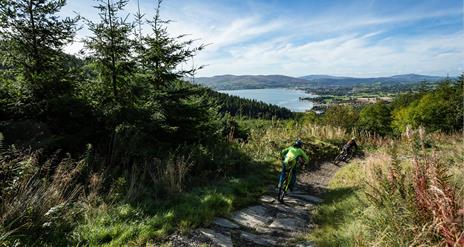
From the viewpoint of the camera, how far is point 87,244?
388 centimetres

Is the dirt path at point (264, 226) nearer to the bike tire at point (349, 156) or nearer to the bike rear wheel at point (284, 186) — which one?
the bike rear wheel at point (284, 186)

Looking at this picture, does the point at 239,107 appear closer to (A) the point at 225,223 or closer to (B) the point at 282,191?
(B) the point at 282,191

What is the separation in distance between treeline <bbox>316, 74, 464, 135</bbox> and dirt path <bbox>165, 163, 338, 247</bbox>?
30.5 m

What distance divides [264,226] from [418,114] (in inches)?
2188

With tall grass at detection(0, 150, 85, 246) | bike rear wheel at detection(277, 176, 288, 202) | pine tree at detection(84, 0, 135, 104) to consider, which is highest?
pine tree at detection(84, 0, 135, 104)

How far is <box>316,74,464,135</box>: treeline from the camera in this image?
46.5m

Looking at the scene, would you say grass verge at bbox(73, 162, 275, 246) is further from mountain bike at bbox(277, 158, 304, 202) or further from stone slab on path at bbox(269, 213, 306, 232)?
stone slab on path at bbox(269, 213, 306, 232)

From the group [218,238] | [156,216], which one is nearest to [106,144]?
[156,216]

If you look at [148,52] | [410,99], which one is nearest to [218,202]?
[148,52]

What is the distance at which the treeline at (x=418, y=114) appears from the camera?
153ft

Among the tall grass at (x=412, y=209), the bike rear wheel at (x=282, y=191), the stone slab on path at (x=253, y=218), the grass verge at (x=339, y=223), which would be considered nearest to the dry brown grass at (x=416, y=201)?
the tall grass at (x=412, y=209)

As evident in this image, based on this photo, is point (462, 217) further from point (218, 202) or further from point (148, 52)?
point (148, 52)

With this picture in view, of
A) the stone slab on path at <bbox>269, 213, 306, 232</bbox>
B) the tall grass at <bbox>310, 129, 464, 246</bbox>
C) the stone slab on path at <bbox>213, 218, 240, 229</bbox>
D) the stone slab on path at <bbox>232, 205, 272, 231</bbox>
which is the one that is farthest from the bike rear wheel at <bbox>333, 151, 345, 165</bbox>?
the stone slab on path at <bbox>213, 218, 240, 229</bbox>

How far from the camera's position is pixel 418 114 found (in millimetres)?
51906
